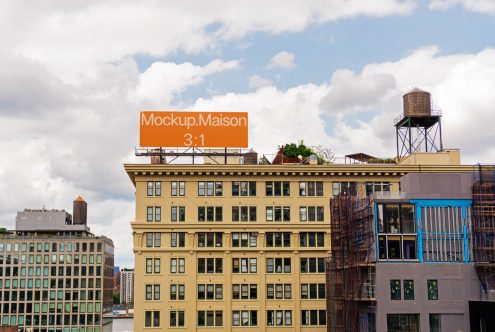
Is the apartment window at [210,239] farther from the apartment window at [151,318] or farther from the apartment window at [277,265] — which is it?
the apartment window at [151,318]

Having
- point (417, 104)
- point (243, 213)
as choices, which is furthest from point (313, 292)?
point (417, 104)

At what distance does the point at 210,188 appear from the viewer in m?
87.1

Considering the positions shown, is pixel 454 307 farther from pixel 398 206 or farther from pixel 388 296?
pixel 398 206

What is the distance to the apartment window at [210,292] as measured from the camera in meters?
84.9

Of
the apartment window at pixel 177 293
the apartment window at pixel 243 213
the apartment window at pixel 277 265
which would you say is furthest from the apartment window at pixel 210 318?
the apartment window at pixel 243 213

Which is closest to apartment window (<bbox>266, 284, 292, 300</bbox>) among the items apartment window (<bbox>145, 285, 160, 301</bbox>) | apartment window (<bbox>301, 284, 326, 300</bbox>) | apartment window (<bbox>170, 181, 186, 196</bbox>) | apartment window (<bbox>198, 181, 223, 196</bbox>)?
apartment window (<bbox>301, 284, 326, 300</bbox>)

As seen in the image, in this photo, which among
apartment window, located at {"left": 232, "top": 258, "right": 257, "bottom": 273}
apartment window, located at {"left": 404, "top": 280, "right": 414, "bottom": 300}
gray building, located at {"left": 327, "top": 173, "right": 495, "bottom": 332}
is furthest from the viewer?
apartment window, located at {"left": 232, "top": 258, "right": 257, "bottom": 273}

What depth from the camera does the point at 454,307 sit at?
61125 mm

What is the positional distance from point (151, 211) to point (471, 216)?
40.4 m

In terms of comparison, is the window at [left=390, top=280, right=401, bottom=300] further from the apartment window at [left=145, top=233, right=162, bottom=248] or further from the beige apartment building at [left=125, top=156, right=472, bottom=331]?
the apartment window at [left=145, top=233, right=162, bottom=248]

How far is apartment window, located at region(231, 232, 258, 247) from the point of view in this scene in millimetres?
86688

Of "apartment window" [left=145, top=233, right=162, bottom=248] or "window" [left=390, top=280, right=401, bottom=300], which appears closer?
"window" [left=390, top=280, right=401, bottom=300]

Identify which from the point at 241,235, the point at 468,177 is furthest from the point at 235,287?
the point at 468,177

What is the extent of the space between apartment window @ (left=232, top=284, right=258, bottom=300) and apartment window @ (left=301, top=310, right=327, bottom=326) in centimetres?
655
